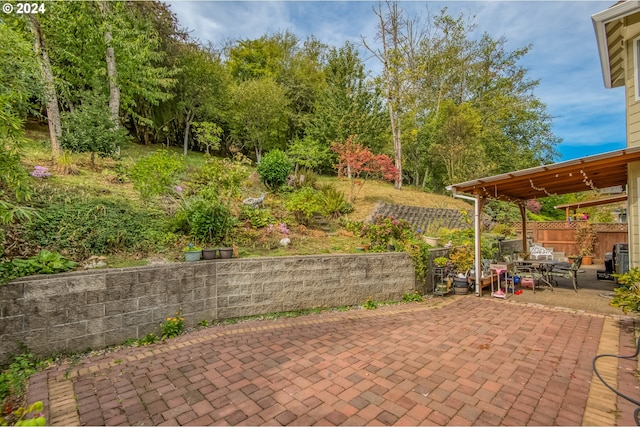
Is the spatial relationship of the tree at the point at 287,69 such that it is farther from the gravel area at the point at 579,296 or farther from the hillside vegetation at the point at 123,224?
the gravel area at the point at 579,296

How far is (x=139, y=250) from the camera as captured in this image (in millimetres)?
4914

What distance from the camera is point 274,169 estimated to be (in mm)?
10047

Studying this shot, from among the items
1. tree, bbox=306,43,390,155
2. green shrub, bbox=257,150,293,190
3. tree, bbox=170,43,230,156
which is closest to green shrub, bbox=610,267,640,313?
green shrub, bbox=257,150,293,190

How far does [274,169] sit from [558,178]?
788 cm

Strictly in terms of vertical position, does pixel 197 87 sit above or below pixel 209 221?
above

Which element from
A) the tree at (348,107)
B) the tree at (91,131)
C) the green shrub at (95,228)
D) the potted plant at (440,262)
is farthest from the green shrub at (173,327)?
the tree at (348,107)

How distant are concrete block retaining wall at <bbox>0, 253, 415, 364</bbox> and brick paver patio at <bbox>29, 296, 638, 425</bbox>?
0.35 meters

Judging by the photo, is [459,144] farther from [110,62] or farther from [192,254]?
[110,62]

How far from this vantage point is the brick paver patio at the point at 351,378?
8.59 feet

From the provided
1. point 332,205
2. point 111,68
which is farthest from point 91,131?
point 332,205

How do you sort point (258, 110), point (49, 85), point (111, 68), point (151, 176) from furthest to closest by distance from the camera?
1. point (258, 110)
2. point (111, 68)
3. point (49, 85)
4. point (151, 176)

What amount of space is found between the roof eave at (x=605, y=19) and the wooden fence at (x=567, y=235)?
9135 mm

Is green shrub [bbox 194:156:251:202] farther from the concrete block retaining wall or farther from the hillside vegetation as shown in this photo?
the concrete block retaining wall

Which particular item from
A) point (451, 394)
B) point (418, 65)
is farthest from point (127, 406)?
point (418, 65)
